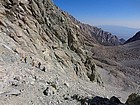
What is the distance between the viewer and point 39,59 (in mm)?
15102

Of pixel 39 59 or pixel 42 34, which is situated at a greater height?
pixel 42 34

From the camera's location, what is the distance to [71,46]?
80.0 feet

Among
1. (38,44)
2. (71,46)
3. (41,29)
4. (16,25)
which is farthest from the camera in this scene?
(71,46)

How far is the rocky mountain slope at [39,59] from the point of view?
1038 centimetres

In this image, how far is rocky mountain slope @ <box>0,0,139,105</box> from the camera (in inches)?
409

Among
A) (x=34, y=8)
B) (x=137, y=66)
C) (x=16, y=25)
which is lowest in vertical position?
(x=137, y=66)

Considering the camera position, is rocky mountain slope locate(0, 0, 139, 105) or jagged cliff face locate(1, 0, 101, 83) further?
jagged cliff face locate(1, 0, 101, 83)

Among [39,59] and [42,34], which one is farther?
[42,34]

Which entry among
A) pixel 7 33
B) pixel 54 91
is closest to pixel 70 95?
pixel 54 91

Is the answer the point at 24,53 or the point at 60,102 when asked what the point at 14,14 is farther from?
the point at 60,102

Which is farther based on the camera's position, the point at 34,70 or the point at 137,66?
the point at 137,66

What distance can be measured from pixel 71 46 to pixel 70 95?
13.2m

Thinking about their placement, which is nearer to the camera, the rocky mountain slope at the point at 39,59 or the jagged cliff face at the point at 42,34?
the rocky mountain slope at the point at 39,59

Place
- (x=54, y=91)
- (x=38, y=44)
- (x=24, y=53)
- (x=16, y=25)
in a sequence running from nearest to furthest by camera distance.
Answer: (x=54, y=91), (x=24, y=53), (x=16, y=25), (x=38, y=44)
